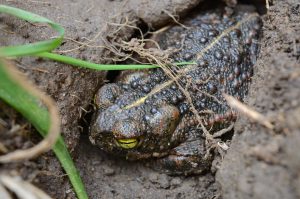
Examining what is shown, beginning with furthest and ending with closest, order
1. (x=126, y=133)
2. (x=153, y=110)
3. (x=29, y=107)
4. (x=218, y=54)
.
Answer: (x=218, y=54)
(x=153, y=110)
(x=126, y=133)
(x=29, y=107)

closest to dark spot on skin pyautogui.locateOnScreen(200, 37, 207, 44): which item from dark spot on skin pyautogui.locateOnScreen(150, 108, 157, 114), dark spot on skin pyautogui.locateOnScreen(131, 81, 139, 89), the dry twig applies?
dark spot on skin pyautogui.locateOnScreen(131, 81, 139, 89)

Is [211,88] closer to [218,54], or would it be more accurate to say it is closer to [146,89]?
[218,54]

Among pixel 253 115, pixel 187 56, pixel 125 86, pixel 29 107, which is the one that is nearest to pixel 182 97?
pixel 187 56

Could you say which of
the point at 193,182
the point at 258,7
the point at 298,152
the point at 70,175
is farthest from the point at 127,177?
the point at 258,7

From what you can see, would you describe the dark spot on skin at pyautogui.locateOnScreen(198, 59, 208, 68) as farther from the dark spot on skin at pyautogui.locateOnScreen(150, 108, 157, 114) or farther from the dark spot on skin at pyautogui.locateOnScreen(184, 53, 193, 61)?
the dark spot on skin at pyautogui.locateOnScreen(150, 108, 157, 114)

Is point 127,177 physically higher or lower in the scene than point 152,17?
lower

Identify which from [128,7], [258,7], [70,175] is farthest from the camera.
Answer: [258,7]

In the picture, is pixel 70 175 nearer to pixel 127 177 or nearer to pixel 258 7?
pixel 127 177

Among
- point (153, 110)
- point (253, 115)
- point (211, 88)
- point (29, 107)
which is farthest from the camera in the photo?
point (211, 88)
